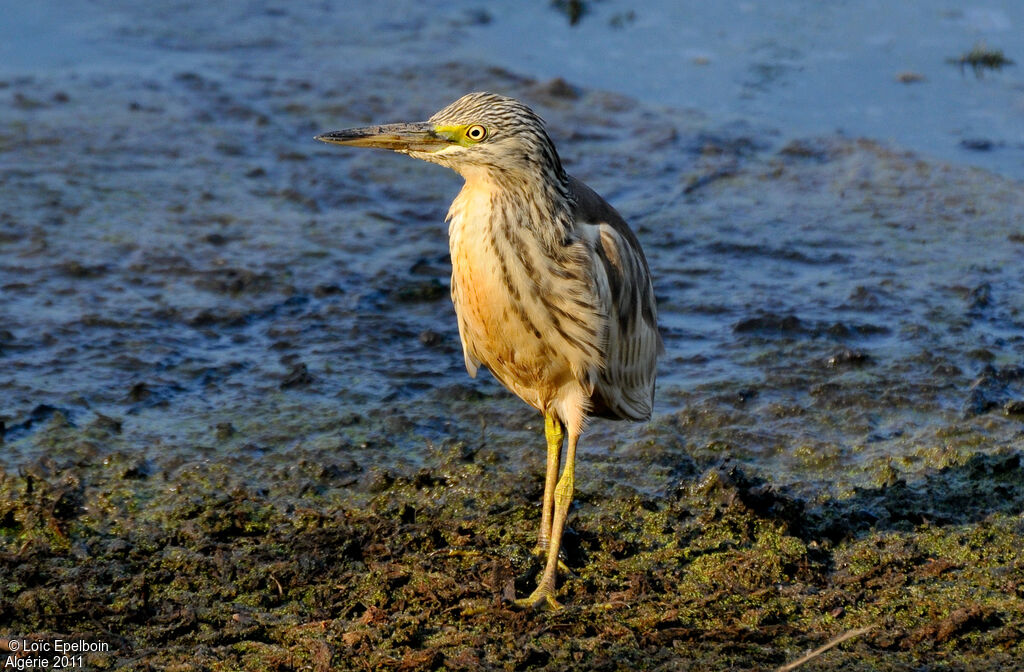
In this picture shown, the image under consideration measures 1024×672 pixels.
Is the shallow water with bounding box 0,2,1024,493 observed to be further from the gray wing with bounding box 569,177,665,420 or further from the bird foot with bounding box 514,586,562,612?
the bird foot with bounding box 514,586,562,612

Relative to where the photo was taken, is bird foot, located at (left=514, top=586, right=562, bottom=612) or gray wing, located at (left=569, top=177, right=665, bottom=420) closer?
bird foot, located at (left=514, top=586, right=562, bottom=612)

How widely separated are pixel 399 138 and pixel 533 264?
64 cm

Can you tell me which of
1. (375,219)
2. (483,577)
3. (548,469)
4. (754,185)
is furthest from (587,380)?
(754,185)

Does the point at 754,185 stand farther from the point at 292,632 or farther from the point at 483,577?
the point at 292,632

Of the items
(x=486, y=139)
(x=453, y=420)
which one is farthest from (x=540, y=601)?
(x=486, y=139)

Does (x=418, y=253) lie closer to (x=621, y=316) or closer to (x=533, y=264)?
(x=621, y=316)

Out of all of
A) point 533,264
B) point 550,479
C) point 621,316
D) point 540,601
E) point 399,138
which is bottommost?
point 540,601

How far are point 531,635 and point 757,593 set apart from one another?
781mm

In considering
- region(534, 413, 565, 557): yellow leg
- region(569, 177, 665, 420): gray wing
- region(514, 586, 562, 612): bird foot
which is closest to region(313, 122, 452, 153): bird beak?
region(569, 177, 665, 420): gray wing

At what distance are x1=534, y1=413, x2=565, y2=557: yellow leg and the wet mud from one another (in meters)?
0.10

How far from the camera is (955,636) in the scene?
13.1 feet

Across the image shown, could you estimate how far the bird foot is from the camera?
4215 millimetres

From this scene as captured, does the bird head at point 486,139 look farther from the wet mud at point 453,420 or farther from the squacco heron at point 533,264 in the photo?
the wet mud at point 453,420

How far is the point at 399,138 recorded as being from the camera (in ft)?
14.3
